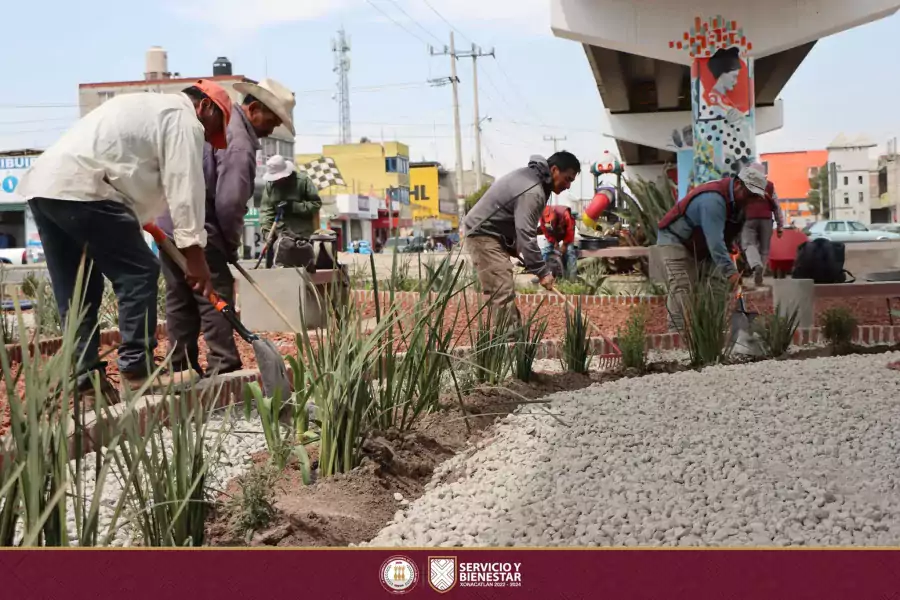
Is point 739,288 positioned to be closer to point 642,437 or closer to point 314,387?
point 642,437

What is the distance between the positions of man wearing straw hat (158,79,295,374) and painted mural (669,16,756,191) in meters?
8.87

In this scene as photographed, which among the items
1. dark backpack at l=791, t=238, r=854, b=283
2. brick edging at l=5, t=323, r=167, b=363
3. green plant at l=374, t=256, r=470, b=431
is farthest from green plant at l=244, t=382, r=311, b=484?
dark backpack at l=791, t=238, r=854, b=283

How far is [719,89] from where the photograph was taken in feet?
39.6

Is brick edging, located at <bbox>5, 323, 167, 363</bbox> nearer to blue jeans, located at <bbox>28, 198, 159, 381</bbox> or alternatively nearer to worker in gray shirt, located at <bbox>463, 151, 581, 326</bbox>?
blue jeans, located at <bbox>28, 198, 159, 381</bbox>


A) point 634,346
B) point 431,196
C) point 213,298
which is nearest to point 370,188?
point 431,196

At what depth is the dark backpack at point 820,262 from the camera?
7438 mm

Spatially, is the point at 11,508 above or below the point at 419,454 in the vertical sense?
above

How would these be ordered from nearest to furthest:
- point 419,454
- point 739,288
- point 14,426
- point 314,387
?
point 14,426, point 314,387, point 419,454, point 739,288

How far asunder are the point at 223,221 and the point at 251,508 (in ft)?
6.69

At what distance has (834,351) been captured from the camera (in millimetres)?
5773
